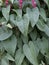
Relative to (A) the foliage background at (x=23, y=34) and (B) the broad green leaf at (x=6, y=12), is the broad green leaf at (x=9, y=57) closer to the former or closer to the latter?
(A) the foliage background at (x=23, y=34)

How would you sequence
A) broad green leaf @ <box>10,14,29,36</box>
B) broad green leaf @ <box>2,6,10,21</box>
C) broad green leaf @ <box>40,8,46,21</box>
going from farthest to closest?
broad green leaf @ <box>40,8,46,21</box> → broad green leaf @ <box>2,6,10,21</box> → broad green leaf @ <box>10,14,29,36</box>

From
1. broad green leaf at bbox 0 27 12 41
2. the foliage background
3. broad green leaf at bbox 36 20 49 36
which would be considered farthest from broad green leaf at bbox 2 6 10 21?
broad green leaf at bbox 36 20 49 36

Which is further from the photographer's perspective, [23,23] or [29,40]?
[29,40]

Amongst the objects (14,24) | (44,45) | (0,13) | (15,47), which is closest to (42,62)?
(44,45)

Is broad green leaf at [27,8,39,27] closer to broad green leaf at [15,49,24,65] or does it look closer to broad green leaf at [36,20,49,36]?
broad green leaf at [36,20,49,36]

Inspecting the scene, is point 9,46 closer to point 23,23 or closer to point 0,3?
point 23,23

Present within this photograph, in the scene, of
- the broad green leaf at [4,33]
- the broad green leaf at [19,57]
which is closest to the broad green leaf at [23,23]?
the broad green leaf at [4,33]

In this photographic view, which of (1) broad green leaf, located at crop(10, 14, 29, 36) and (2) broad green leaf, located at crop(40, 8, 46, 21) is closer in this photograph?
(1) broad green leaf, located at crop(10, 14, 29, 36)
